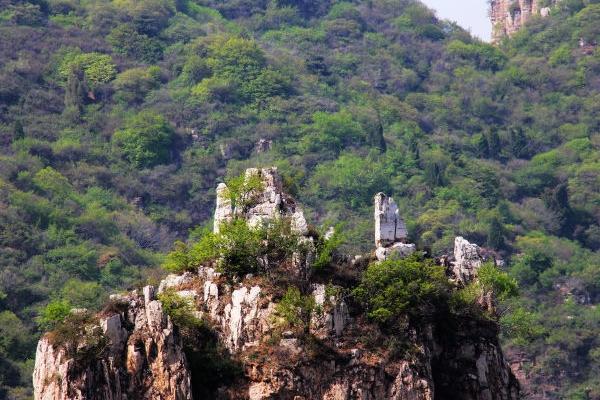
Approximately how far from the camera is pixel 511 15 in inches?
7623

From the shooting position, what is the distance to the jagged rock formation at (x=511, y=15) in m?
191

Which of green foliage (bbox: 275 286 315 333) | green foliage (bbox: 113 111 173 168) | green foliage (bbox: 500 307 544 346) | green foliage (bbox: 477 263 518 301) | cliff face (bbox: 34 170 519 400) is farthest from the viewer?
green foliage (bbox: 113 111 173 168)

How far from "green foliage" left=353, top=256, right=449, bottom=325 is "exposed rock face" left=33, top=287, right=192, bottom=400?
6.91 metres

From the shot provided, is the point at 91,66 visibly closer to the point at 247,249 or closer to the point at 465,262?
the point at 465,262

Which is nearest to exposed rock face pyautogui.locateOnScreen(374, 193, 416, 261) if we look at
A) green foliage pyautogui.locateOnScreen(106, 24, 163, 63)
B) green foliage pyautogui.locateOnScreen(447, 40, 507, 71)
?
green foliage pyautogui.locateOnScreen(106, 24, 163, 63)

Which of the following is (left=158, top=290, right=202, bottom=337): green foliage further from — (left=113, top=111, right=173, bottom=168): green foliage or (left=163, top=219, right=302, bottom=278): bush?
(left=113, top=111, right=173, bottom=168): green foliage

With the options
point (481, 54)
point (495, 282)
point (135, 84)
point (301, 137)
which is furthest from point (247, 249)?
point (481, 54)

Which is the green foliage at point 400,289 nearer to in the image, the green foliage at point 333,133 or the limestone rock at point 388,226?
the limestone rock at point 388,226

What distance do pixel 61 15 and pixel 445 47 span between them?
34205 millimetres

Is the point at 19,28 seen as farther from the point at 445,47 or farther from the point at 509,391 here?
the point at 509,391

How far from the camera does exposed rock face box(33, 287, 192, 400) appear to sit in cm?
6006

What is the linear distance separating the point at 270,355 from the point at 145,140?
7938cm

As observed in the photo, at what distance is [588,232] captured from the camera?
139 m

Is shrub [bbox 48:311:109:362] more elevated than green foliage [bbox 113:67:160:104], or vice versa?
green foliage [bbox 113:67:160:104]
